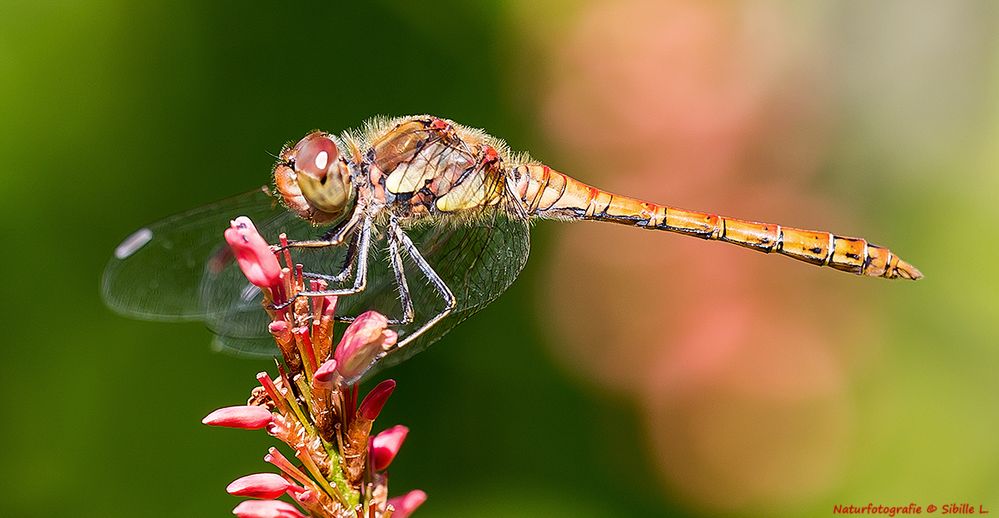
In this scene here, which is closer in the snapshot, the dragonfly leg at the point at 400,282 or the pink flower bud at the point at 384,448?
the pink flower bud at the point at 384,448

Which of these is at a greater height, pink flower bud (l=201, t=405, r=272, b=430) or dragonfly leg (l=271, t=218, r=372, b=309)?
dragonfly leg (l=271, t=218, r=372, b=309)

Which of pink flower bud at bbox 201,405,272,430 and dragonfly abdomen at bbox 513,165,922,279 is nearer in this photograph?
pink flower bud at bbox 201,405,272,430

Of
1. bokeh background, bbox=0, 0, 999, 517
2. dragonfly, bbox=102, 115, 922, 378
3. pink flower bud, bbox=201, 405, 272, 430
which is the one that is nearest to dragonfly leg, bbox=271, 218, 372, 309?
dragonfly, bbox=102, 115, 922, 378

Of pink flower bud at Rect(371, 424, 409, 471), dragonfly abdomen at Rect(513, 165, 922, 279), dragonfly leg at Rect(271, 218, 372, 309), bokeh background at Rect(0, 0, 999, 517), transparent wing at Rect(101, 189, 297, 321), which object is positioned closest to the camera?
pink flower bud at Rect(371, 424, 409, 471)

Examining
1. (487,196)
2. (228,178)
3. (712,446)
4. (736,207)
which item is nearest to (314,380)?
(487,196)

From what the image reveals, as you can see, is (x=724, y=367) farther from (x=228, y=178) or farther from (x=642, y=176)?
(x=228, y=178)

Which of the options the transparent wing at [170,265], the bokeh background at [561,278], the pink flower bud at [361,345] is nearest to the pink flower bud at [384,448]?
the pink flower bud at [361,345]

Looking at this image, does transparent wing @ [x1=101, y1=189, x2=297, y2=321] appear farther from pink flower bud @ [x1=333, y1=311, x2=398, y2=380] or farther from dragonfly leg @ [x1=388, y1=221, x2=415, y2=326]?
pink flower bud @ [x1=333, y1=311, x2=398, y2=380]

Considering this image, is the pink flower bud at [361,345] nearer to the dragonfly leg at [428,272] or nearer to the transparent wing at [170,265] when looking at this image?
the dragonfly leg at [428,272]
